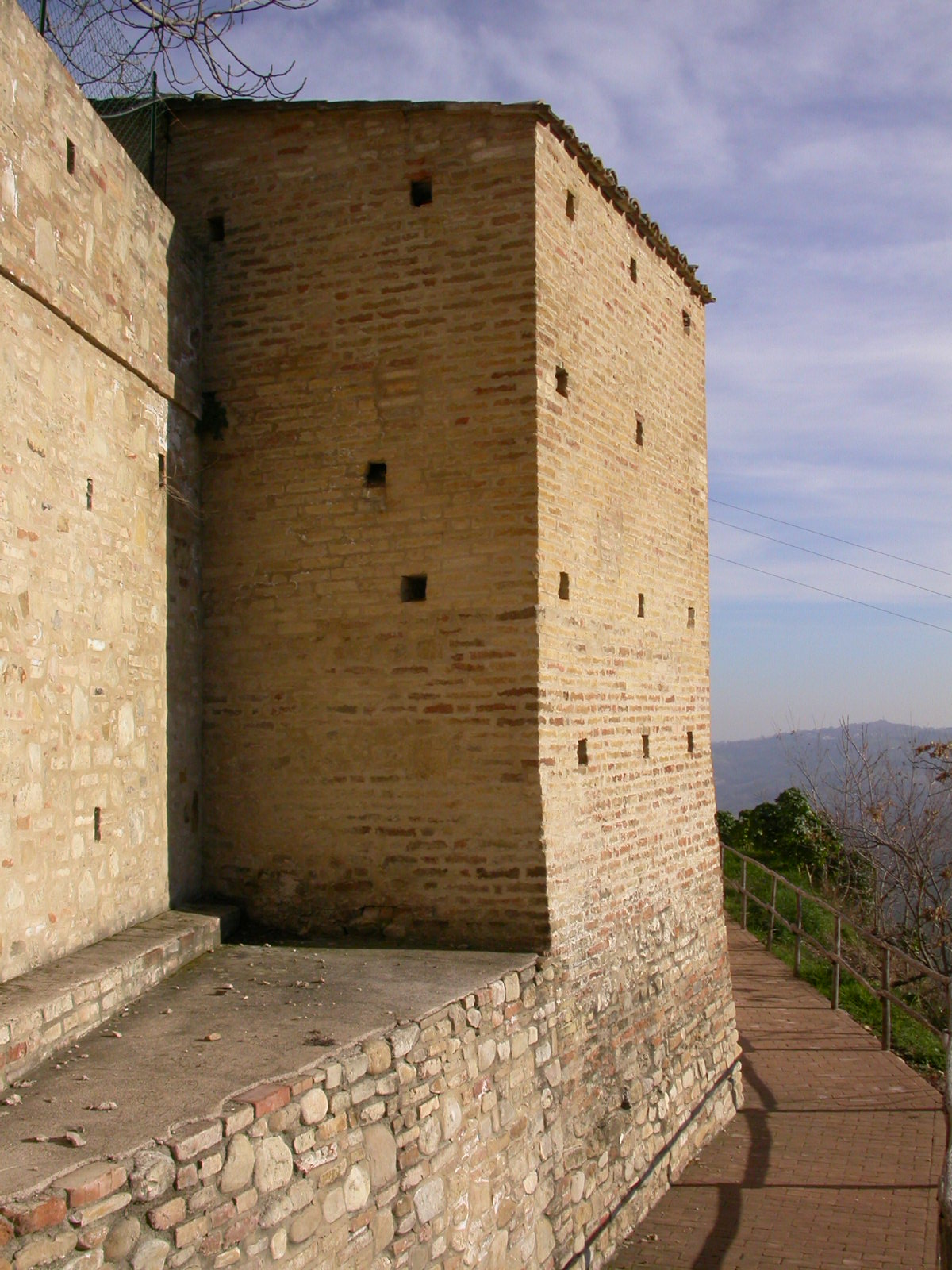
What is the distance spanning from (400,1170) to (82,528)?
155 inches

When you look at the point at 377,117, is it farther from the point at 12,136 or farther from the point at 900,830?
the point at 900,830

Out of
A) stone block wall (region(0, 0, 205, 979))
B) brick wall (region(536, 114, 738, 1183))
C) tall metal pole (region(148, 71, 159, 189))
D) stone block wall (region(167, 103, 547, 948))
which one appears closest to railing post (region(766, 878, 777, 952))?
brick wall (region(536, 114, 738, 1183))

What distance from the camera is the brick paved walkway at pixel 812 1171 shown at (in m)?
7.17

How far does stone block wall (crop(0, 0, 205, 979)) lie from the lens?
5.64 m

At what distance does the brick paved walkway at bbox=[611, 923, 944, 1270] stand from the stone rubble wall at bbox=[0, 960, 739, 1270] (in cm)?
40

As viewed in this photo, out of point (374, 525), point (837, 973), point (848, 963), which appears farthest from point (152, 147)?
point (848, 963)

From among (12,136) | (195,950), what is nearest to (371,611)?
(195,950)

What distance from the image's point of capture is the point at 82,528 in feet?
20.7

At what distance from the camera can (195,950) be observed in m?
6.70

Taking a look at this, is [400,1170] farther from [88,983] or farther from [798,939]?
[798,939]

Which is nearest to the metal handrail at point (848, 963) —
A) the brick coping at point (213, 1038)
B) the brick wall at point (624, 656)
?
the brick wall at point (624, 656)

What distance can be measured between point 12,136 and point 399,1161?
18.5ft

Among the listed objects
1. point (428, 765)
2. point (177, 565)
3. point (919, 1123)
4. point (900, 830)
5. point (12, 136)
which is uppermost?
point (12, 136)

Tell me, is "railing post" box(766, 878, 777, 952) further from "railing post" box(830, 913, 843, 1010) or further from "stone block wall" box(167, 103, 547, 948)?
"stone block wall" box(167, 103, 547, 948)
